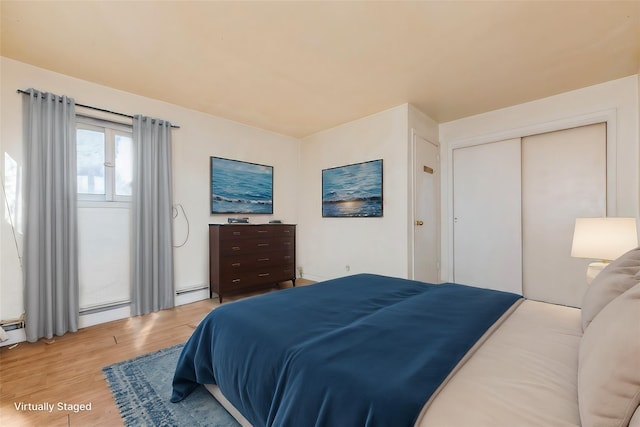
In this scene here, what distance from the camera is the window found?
9.52 feet

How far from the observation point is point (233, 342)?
1308mm

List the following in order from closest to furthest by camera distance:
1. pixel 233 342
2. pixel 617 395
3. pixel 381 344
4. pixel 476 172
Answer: pixel 617 395 < pixel 381 344 < pixel 233 342 < pixel 476 172

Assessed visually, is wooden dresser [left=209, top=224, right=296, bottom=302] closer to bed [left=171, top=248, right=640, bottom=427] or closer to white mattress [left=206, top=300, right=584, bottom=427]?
bed [left=171, top=248, right=640, bottom=427]

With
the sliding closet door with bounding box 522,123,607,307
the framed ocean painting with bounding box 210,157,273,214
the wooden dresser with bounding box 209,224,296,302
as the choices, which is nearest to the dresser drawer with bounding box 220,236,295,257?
the wooden dresser with bounding box 209,224,296,302

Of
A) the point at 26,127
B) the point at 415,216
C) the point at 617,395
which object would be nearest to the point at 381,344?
the point at 617,395

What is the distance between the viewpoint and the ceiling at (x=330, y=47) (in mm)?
1949

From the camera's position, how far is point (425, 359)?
949 mm

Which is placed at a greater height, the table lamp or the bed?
the table lamp

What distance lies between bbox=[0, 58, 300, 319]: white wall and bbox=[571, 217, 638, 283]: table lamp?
373 cm

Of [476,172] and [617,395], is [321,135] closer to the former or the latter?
[476,172]

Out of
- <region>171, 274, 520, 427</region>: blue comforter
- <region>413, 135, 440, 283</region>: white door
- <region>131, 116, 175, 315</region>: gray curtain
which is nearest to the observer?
<region>171, 274, 520, 427</region>: blue comforter

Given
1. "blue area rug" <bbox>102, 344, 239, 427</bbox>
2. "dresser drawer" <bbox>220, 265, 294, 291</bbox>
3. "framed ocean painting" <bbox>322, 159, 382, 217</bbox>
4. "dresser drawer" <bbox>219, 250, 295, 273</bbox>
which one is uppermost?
"framed ocean painting" <bbox>322, 159, 382, 217</bbox>

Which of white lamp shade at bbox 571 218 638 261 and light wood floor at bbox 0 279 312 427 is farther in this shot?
white lamp shade at bbox 571 218 638 261

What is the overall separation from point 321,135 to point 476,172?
2416 mm
